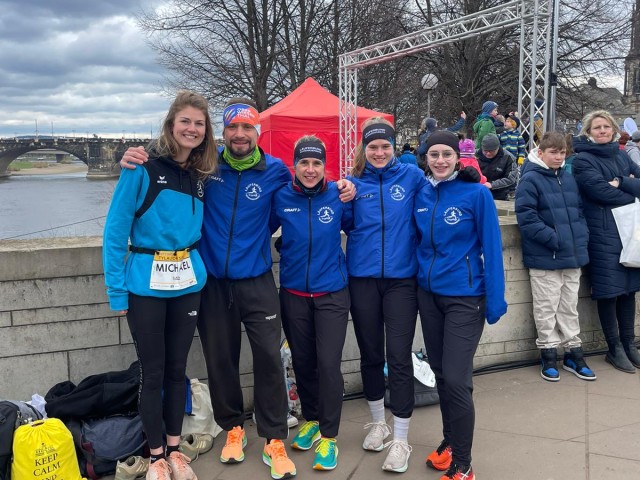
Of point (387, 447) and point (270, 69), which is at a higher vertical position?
point (270, 69)

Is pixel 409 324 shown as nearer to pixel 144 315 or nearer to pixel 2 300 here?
pixel 144 315

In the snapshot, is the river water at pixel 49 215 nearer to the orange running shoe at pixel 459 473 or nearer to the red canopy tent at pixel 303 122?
the red canopy tent at pixel 303 122

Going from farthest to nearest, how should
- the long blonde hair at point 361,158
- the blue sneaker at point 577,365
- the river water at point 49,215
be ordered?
1. the river water at point 49,215
2. the blue sneaker at point 577,365
3. the long blonde hair at point 361,158

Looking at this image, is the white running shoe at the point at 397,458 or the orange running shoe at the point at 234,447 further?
the orange running shoe at the point at 234,447

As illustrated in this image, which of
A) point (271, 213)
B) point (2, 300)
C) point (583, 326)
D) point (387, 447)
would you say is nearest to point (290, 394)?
point (387, 447)

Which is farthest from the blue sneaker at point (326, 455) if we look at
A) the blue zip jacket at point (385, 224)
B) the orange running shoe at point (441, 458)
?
the blue zip jacket at point (385, 224)

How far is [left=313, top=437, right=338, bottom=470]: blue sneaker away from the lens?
307cm

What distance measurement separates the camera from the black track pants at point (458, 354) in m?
2.82

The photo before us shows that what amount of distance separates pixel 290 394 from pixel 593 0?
22317mm

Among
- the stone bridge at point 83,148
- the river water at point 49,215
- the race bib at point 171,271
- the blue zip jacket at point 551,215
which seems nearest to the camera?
the race bib at point 171,271

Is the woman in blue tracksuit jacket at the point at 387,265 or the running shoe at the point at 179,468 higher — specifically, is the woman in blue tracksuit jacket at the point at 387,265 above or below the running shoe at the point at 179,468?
above

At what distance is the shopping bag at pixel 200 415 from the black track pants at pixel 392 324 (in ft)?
3.48

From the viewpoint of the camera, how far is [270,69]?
21.1 meters

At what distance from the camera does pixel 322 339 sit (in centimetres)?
315
